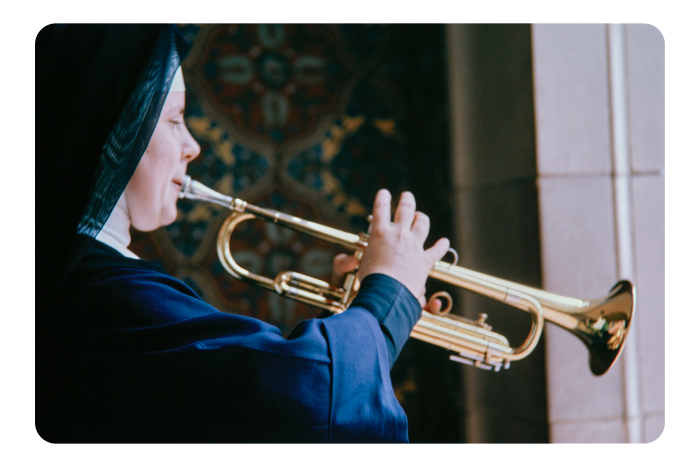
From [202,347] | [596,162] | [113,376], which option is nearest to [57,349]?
[113,376]

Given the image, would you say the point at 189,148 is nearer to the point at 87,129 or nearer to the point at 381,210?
the point at 87,129

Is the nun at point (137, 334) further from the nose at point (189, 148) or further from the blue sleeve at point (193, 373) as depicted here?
the nose at point (189, 148)

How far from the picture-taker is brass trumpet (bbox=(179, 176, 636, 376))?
39.0 inches

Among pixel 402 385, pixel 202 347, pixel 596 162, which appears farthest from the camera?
pixel 402 385

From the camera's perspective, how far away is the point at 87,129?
0.68m

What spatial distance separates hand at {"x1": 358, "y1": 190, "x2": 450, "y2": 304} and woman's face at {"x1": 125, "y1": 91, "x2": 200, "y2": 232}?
1.24 ft

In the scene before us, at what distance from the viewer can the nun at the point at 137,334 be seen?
668mm

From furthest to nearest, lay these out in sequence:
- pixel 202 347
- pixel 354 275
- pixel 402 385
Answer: pixel 402 385 → pixel 354 275 → pixel 202 347

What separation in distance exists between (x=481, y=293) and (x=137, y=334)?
665mm

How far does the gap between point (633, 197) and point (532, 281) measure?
291 mm

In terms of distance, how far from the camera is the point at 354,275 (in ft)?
3.25

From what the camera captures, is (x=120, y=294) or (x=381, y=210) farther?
(x=381, y=210)

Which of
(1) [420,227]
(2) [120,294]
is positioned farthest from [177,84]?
(1) [420,227]

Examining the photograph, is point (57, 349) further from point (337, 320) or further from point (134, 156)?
point (337, 320)
